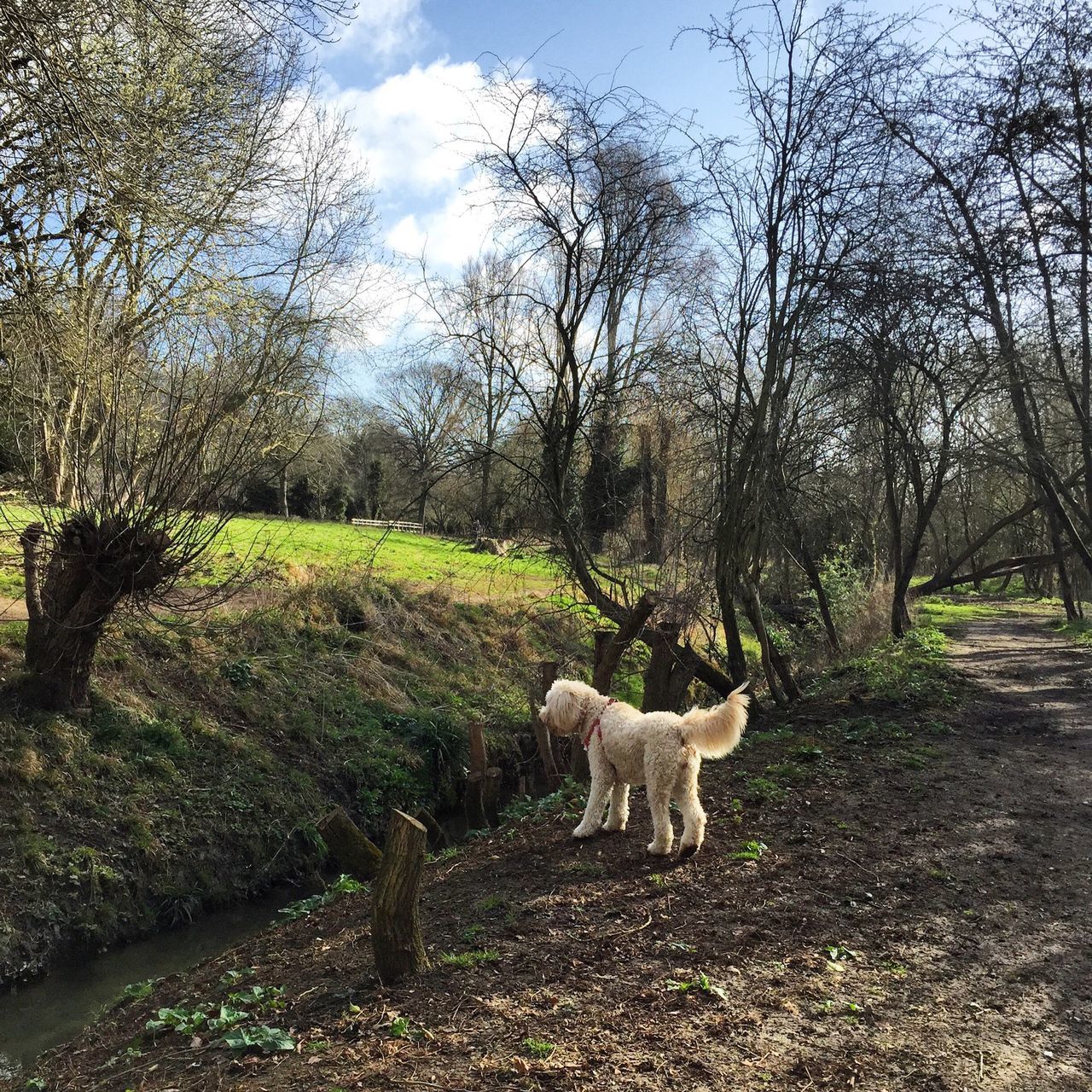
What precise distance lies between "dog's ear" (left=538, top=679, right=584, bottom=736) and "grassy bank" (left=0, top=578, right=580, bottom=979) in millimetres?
5353

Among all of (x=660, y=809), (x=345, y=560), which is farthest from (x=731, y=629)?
(x=345, y=560)

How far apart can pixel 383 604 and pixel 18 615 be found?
23.9 feet

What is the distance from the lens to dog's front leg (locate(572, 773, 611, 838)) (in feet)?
22.1

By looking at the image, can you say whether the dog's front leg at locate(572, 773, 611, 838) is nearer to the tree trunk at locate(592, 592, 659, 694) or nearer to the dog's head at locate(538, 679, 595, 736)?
the dog's head at locate(538, 679, 595, 736)

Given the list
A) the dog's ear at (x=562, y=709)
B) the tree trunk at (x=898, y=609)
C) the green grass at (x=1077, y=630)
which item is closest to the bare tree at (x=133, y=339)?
the dog's ear at (x=562, y=709)

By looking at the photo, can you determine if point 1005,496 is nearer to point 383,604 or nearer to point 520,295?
point 383,604

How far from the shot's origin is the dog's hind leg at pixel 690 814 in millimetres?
6188

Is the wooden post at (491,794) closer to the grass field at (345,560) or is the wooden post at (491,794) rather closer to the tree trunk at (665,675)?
the tree trunk at (665,675)

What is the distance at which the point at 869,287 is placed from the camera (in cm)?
1012

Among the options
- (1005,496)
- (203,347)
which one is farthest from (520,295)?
(1005,496)

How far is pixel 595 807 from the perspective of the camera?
6809 mm

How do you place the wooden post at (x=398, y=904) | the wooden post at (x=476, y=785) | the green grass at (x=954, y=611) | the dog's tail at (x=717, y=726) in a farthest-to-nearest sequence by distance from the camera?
the green grass at (x=954, y=611), the wooden post at (x=476, y=785), the dog's tail at (x=717, y=726), the wooden post at (x=398, y=904)

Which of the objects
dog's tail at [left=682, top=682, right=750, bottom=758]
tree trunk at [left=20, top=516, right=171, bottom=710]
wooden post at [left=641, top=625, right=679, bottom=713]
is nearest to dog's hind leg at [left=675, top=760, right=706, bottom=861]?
dog's tail at [left=682, top=682, right=750, bottom=758]

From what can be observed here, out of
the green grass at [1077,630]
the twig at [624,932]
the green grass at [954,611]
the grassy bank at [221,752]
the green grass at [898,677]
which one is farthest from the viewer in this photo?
the green grass at [954,611]
